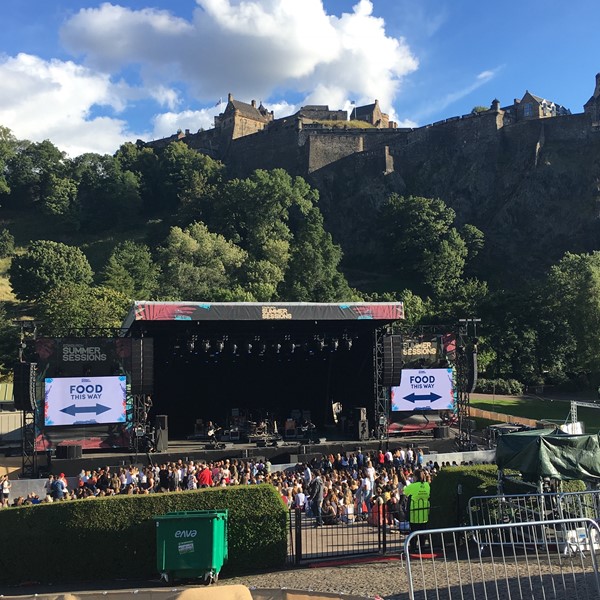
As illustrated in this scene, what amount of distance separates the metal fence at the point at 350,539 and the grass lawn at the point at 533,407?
78.1 ft

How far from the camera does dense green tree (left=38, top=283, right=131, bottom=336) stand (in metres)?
37.8

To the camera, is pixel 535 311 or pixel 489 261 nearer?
pixel 535 311

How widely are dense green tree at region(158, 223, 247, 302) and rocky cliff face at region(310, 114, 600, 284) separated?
1747 centimetres

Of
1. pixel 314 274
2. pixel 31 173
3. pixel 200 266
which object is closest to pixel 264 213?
pixel 314 274

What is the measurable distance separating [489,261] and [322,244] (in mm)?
18040

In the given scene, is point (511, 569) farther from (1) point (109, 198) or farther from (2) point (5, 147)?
(2) point (5, 147)

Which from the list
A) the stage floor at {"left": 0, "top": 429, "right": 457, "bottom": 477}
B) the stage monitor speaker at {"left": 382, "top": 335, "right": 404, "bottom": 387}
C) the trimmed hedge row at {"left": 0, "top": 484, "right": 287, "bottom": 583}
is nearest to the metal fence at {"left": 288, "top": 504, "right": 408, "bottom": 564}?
the trimmed hedge row at {"left": 0, "top": 484, "right": 287, "bottom": 583}

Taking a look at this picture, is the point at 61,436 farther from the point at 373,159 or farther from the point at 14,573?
the point at 373,159

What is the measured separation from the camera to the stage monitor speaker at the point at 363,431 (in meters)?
21.9

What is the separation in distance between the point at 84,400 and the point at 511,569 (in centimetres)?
1536

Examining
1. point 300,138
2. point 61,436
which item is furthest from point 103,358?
point 300,138

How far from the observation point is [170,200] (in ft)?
244

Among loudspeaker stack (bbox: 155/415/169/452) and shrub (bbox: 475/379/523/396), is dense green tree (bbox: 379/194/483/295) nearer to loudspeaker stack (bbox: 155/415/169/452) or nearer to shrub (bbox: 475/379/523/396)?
shrub (bbox: 475/379/523/396)

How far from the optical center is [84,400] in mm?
19484
